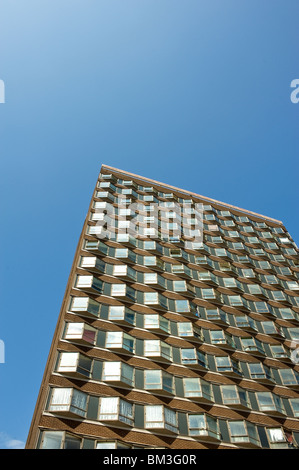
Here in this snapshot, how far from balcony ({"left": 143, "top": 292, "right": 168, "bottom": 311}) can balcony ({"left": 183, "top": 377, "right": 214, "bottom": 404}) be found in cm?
773

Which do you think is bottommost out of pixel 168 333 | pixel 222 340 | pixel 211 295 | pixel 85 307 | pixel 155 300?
pixel 168 333

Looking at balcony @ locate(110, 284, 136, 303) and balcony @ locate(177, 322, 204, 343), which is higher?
balcony @ locate(110, 284, 136, 303)

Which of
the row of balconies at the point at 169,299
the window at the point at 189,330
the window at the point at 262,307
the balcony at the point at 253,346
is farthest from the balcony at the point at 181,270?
the balcony at the point at 253,346

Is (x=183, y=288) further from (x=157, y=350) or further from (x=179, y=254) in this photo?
(x=157, y=350)

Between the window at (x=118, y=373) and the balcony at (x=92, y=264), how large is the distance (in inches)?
416

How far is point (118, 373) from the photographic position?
27.3 meters

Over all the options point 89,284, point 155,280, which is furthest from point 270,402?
point 89,284

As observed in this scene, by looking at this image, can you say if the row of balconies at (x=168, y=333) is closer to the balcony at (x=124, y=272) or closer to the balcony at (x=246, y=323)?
the balcony at (x=246, y=323)

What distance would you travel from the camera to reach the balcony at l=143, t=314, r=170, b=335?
1278 inches

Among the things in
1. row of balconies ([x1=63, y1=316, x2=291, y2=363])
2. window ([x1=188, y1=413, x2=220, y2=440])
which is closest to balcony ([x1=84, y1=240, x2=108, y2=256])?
row of balconies ([x1=63, y1=316, x2=291, y2=363])

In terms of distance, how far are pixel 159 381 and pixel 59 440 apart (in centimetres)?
912

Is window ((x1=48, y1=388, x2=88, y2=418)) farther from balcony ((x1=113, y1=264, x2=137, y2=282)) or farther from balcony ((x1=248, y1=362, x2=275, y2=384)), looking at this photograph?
balcony ((x1=248, y1=362, x2=275, y2=384))
